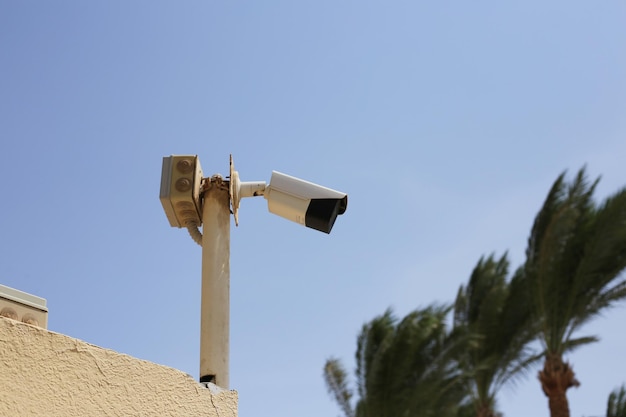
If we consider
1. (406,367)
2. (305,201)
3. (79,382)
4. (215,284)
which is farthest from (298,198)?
(406,367)

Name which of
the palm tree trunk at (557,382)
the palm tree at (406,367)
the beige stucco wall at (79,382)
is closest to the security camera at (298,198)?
the beige stucco wall at (79,382)

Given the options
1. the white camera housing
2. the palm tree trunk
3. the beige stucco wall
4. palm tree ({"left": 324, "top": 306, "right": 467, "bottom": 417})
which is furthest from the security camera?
the palm tree trunk

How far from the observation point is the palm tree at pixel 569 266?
13.2 meters

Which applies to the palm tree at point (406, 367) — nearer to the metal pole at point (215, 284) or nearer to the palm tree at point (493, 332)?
the palm tree at point (493, 332)

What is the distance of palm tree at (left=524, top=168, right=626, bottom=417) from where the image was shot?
13.2 m

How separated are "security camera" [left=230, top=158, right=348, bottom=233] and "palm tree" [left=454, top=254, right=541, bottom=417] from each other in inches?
418

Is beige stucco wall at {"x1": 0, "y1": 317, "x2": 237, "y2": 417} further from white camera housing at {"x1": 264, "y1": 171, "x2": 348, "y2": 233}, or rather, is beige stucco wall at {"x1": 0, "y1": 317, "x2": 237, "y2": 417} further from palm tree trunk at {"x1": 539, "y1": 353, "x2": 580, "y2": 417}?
palm tree trunk at {"x1": 539, "y1": 353, "x2": 580, "y2": 417}

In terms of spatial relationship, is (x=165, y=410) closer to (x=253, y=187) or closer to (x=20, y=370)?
(x=20, y=370)

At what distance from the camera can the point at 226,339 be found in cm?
343

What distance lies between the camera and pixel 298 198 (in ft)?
12.4

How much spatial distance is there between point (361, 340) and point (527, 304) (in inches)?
111

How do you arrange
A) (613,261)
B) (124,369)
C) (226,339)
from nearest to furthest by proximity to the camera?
(124,369)
(226,339)
(613,261)

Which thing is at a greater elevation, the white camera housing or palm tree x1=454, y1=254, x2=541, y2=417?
palm tree x1=454, y1=254, x2=541, y2=417

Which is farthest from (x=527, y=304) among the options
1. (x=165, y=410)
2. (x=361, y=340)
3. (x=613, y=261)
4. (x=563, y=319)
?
(x=165, y=410)
